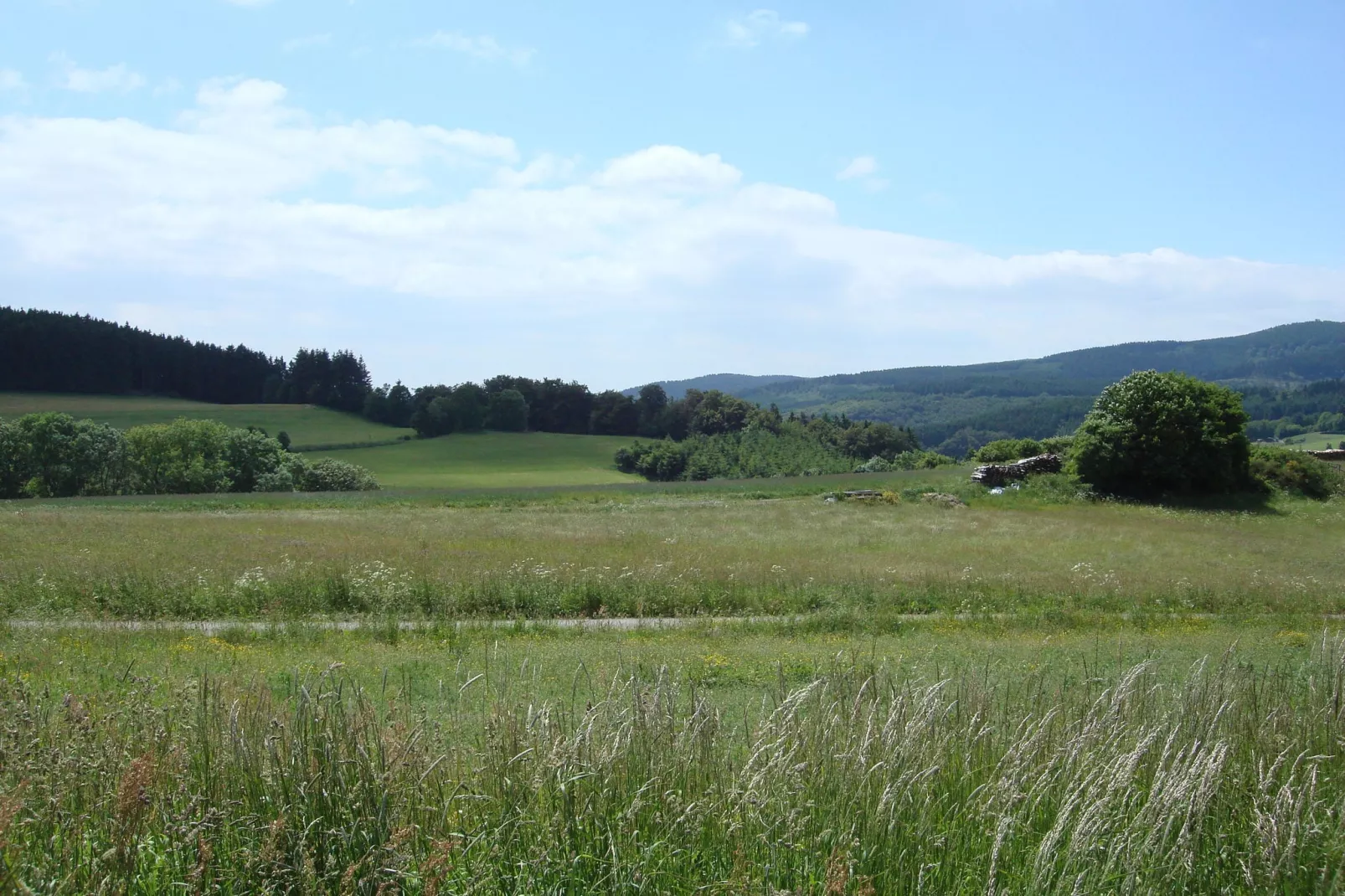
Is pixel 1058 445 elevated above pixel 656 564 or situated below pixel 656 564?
above

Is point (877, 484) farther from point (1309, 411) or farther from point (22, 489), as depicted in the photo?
→ point (1309, 411)

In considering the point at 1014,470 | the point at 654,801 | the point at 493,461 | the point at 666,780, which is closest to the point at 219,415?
the point at 493,461

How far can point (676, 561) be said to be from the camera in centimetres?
2197

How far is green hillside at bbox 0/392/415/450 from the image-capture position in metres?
96.1

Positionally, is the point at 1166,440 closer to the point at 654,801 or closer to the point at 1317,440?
the point at 654,801

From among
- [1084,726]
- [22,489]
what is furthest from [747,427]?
[1084,726]

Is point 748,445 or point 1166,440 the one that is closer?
point 1166,440

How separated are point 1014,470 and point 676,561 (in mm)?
26555

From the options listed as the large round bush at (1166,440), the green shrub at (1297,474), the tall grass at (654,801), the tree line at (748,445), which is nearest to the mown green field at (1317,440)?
the tree line at (748,445)

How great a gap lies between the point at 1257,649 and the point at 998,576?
25.5ft

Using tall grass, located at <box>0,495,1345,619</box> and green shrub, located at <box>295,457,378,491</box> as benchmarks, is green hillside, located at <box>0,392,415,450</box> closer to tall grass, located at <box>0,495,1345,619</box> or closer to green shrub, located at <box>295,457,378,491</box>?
green shrub, located at <box>295,457,378,491</box>

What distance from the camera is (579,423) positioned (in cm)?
12475

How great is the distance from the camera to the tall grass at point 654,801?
417 centimetres

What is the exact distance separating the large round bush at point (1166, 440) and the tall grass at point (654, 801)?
36.7m
